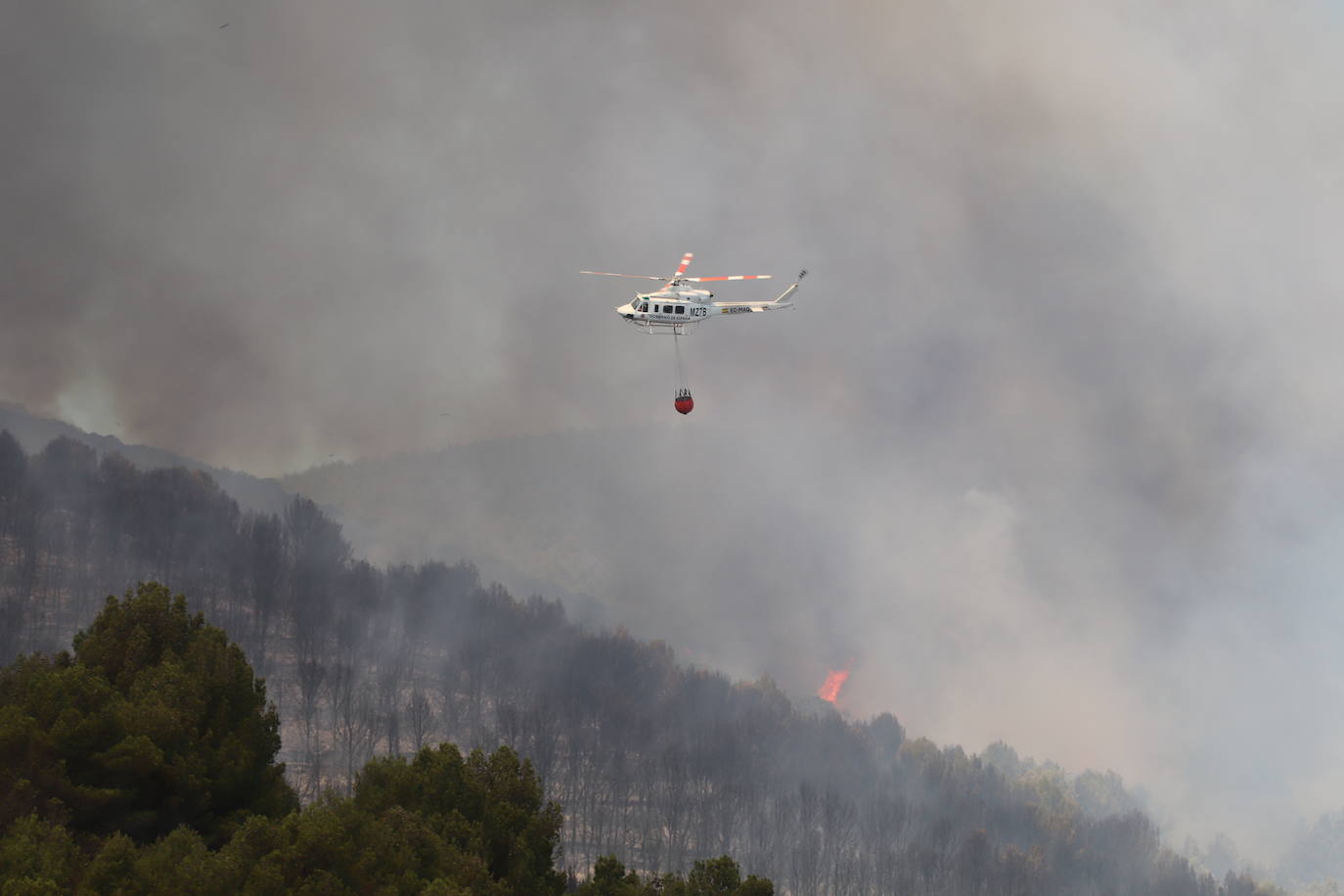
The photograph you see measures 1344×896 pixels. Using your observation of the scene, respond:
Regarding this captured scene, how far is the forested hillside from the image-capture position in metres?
126

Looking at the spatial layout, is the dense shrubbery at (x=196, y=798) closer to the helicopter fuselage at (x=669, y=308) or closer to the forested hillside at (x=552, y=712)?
the helicopter fuselage at (x=669, y=308)

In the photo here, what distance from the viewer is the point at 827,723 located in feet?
551

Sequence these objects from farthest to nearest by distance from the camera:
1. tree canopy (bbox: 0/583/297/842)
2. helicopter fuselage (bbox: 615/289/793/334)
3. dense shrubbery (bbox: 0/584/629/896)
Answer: helicopter fuselage (bbox: 615/289/793/334) → tree canopy (bbox: 0/583/297/842) → dense shrubbery (bbox: 0/584/629/896)

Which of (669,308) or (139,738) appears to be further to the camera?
(669,308)

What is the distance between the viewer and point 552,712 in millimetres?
142125

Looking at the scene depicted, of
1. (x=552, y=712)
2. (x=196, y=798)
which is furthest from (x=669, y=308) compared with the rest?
(x=552, y=712)

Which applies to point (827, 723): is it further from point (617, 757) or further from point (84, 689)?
point (84, 689)

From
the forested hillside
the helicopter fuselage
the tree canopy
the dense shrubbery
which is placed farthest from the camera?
the forested hillside

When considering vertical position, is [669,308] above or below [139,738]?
above

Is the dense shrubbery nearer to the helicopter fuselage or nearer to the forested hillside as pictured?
the helicopter fuselage

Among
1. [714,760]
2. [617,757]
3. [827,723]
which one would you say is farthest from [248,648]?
[827,723]

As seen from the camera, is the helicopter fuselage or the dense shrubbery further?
the helicopter fuselage

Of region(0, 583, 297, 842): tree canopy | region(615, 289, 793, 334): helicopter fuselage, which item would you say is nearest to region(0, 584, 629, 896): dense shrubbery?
region(0, 583, 297, 842): tree canopy

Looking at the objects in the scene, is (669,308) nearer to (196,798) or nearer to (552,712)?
(196,798)
